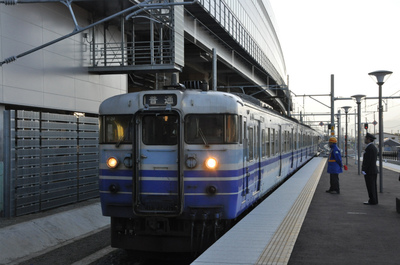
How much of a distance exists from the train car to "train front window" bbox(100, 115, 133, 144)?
0.05 ft

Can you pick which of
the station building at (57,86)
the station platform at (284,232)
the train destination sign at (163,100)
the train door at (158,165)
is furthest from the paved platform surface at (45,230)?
the train destination sign at (163,100)

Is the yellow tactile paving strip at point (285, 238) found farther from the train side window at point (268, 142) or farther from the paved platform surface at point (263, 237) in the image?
the train side window at point (268, 142)

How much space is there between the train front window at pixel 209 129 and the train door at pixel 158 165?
0.70 ft

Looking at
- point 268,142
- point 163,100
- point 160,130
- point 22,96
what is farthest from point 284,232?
point 22,96

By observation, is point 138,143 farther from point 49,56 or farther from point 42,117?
point 49,56

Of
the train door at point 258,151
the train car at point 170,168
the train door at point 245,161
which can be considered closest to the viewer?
the train car at point 170,168

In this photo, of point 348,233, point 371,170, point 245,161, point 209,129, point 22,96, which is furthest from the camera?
point 371,170

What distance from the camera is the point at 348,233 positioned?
798 cm

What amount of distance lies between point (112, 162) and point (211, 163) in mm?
1655

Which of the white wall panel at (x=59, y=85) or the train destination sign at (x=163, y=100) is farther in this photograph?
the white wall panel at (x=59, y=85)

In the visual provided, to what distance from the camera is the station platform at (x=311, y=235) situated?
615cm

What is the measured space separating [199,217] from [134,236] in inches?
43.6

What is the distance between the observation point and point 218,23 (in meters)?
23.1

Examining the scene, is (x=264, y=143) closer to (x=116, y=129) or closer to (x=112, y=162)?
(x=116, y=129)
